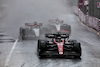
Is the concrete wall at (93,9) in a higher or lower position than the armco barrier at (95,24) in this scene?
higher

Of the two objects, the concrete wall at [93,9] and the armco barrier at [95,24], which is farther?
the concrete wall at [93,9]

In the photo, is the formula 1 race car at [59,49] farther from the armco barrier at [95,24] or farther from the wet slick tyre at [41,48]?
the armco barrier at [95,24]

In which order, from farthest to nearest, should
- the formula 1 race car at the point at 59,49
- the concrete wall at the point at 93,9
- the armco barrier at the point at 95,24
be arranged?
the concrete wall at the point at 93,9
the armco barrier at the point at 95,24
the formula 1 race car at the point at 59,49

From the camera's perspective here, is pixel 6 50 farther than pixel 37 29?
No

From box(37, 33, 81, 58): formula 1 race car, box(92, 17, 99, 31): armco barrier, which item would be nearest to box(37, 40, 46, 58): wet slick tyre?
box(37, 33, 81, 58): formula 1 race car

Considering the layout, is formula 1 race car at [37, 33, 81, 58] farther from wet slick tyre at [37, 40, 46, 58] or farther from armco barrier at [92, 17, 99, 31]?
armco barrier at [92, 17, 99, 31]

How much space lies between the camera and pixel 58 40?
14.1 m

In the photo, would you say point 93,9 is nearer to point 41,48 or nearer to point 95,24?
point 95,24

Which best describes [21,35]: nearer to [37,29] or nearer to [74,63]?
[37,29]

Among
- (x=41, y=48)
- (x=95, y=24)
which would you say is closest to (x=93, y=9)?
(x=95, y=24)

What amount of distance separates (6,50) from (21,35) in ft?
14.8

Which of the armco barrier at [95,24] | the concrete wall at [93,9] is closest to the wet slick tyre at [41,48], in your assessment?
the armco barrier at [95,24]

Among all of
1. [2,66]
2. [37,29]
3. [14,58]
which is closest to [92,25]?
[37,29]

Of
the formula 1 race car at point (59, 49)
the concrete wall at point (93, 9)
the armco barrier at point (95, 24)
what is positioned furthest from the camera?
the concrete wall at point (93, 9)
